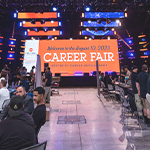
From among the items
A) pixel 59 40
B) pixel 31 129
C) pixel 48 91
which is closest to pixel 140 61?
pixel 59 40

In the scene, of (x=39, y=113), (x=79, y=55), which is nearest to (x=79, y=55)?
(x=79, y=55)

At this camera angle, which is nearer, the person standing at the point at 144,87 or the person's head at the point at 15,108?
the person's head at the point at 15,108

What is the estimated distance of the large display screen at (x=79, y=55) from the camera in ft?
44.0

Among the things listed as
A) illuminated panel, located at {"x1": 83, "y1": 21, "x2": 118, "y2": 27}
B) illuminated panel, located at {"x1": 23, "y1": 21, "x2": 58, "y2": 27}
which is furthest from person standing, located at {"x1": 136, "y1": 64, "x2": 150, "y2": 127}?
illuminated panel, located at {"x1": 23, "y1": 21, "x2": 58, "y2": 27}

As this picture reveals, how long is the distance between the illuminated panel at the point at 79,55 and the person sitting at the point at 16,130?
12.0 metres

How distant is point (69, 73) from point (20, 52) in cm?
499

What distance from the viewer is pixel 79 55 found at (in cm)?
1359

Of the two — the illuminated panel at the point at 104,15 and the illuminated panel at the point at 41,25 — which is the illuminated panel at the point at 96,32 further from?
the illuminated panel at the point at 41,25

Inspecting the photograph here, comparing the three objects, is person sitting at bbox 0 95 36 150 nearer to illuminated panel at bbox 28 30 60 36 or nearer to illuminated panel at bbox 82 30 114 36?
illuminated panel at bbox 82 30 114 36

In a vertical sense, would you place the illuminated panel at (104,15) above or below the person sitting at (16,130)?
above

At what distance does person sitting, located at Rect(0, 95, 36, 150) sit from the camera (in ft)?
4.21

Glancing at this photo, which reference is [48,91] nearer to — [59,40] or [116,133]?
[116,133]

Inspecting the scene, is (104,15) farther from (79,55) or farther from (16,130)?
(16,130)

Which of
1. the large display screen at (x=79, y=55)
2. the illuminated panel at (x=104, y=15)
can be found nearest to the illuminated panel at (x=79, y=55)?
the large display screen at (x=79, y=55)
